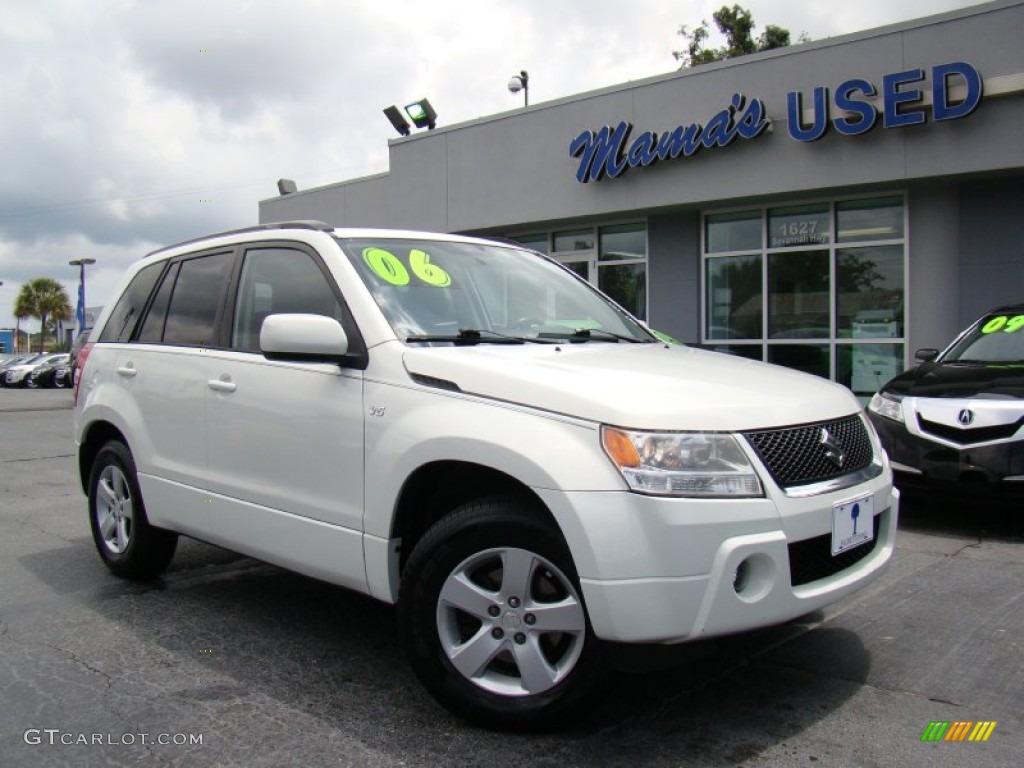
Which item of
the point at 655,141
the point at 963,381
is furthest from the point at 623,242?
the point at 963,381

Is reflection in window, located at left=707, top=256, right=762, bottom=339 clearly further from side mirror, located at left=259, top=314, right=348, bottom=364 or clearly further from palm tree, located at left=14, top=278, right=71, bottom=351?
palm tree, located at left=14, top=278, right=71, bottom=351

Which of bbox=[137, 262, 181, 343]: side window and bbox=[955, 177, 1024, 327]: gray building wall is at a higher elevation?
bbox=[955, 177, 1024, 327]: gray building wall

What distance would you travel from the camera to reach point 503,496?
2848 mm

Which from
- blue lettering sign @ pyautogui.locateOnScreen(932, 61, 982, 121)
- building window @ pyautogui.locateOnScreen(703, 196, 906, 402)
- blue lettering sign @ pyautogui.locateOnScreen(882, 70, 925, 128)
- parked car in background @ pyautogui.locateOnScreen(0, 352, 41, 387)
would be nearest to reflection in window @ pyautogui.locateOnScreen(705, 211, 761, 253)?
building window @ pyautogui.locateOnScreen(703, 196, 906, 402)

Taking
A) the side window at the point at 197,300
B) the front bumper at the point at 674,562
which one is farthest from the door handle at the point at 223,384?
the front bumper at the point at 674,562

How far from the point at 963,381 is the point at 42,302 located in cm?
7548

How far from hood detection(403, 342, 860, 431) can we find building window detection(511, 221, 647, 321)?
35.4ft

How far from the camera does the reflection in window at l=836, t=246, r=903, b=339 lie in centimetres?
1141

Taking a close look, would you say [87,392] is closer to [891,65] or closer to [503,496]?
[503,496]

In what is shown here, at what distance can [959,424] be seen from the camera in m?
5.70

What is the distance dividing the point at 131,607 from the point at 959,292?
1048 centimetres

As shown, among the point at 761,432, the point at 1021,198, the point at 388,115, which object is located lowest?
the point at 761,432

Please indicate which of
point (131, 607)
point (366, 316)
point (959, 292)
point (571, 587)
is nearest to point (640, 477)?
point (571, 587)

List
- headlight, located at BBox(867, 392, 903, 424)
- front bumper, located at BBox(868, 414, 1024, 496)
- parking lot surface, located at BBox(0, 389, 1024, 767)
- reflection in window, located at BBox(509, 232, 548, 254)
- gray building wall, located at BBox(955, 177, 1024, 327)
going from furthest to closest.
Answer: reflection in window, located at BBox(509, 232, 548, 254) → gray building wall, located at BBox(955, 177, 1024, 327) → headlight, located at BBox(867, 392, 903, 424) → front bumper, located at BBox(868, 414, 1024, 496) → parking lot surface, located at BBox(0, 389, 1024, 767)
